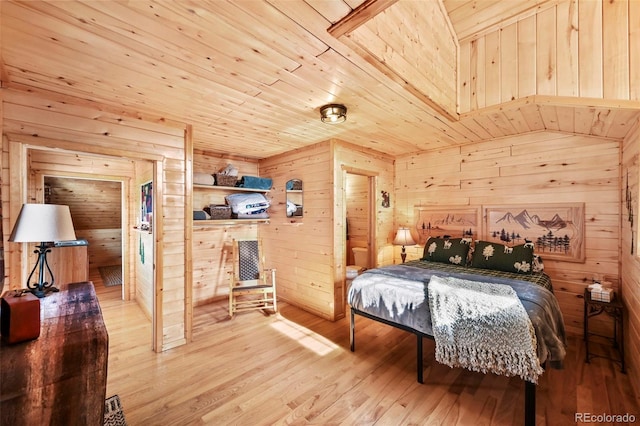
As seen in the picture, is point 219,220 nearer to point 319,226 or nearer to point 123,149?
point 319,226

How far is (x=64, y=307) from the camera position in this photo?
1647 mm

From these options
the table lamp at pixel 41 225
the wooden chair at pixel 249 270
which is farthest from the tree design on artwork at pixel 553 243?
the table lamp at pixel 41 225

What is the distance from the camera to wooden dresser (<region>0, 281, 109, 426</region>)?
827 mm

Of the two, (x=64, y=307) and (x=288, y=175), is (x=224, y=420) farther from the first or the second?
(x=288, y=175)

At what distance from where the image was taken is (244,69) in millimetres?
1801

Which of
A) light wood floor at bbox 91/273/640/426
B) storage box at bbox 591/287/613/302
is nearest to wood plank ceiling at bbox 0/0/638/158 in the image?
storage box at bbox 591/287/613/302

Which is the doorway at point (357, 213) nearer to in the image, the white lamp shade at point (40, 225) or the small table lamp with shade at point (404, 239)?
the small table lamp with shade at point (404, 239)

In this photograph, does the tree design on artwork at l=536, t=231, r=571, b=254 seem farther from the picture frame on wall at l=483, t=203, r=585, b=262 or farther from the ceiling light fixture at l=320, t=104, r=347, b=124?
the ceiling light fixture at l=320, t=104, r=347, b=124

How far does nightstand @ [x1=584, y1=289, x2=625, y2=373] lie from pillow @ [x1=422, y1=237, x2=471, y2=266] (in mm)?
1123

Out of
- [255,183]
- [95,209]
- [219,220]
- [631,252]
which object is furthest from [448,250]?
[95,209]

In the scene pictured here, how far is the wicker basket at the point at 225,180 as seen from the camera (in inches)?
152

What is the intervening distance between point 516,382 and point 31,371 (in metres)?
3.03

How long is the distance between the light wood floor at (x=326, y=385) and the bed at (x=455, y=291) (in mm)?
247

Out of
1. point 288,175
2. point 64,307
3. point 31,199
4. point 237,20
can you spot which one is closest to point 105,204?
point 31,199
